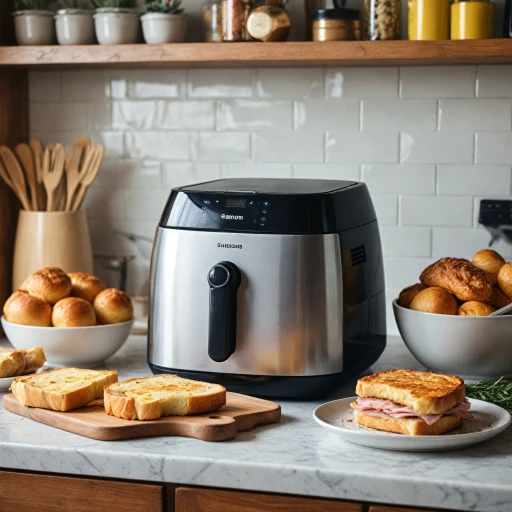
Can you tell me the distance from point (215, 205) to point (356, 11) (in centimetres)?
59

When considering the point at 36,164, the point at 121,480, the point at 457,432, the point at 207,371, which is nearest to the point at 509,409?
→ the point at 457,432

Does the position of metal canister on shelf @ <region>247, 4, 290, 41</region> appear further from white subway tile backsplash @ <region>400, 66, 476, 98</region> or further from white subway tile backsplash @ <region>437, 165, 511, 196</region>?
white subway tile backsplash @ <region>437, 165, 511, 196</region>

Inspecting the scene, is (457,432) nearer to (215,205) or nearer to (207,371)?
(207,371)

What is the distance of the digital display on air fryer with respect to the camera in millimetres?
1531

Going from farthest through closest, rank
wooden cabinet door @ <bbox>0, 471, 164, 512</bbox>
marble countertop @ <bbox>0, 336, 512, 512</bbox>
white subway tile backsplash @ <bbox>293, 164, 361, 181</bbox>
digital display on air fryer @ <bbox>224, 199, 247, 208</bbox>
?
white subway tile backsplash @ <bbox>293, 164, 361, 181</bbox> → digital display on air fryer @ <bbox>224, 199, 247, 208</bbox> → wooden cabinet door @ <bbox>0, 471, 164, 512</bbox> → marble countertop @ <bbox>0, 336, 512, 512</bbox>

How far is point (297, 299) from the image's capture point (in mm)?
1494

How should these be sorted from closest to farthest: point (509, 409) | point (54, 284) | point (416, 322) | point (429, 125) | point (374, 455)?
point (374, 455), point (509, 409), point (416, 322), point (54, 284), point (429, 125)

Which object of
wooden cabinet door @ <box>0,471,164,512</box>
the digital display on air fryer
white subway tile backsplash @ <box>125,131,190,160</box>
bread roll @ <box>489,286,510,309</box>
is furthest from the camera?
white subway tile backsplash @ <box>125,131,190,160</box>

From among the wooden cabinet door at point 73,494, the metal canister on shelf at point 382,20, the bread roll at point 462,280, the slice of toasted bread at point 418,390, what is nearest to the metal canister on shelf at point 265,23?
the metal canister on shelf at point 382,20

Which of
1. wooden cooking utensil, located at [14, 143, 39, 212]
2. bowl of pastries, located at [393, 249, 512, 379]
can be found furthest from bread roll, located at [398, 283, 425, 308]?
wooden cooking utensil, located at [14, 143, 39, 212]

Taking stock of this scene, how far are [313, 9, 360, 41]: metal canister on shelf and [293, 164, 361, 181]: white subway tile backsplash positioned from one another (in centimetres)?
33

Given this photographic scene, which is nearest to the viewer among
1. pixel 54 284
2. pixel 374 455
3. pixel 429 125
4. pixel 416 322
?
pixel 374 455

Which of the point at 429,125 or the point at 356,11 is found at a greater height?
the point at 356,11

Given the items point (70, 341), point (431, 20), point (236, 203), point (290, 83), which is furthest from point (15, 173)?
point (431, 20)
